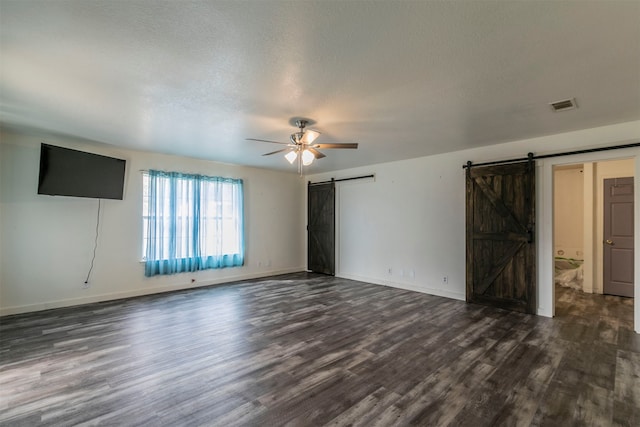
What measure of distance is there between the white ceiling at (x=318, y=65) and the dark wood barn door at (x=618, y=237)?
98.7 inches

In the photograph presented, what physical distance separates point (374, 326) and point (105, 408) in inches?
113

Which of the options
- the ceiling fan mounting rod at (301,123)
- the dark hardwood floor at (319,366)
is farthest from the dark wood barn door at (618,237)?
the ceiling fan mounting rod at (301,123)

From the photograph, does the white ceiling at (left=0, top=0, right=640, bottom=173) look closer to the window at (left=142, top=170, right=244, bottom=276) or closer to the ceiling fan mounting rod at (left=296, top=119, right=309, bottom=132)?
the ceiling fan mounting rod at (left=296, top=119, right=309, bottom=132)

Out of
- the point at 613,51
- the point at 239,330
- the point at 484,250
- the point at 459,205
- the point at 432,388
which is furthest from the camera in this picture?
the point at 459,205

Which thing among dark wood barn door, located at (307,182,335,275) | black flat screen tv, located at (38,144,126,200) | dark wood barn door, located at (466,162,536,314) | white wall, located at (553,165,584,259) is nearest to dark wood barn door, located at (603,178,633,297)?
white wall, located at (553,165,584,259)

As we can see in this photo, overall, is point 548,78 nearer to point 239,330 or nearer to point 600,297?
point 239,330

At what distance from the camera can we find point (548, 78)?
8.48 feet

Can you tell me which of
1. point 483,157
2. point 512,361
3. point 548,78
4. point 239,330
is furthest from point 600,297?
point 239,330

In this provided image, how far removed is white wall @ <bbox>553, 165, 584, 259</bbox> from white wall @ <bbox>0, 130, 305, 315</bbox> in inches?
318

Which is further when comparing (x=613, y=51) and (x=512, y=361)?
(x=512, y=361)

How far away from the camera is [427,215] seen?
5.69 meters

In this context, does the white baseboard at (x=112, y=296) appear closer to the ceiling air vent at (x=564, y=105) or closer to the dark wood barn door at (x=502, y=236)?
the dark wood barn door at (x=502, y=236)

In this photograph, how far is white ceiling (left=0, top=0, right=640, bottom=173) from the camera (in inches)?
70.5

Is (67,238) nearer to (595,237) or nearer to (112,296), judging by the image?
(112,296)
